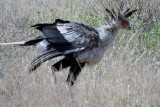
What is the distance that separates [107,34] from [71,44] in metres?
0.45

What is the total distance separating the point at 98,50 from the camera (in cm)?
586

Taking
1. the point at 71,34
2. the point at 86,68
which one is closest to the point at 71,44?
the point at 71,34

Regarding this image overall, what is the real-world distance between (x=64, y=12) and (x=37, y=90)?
3366 millimetres

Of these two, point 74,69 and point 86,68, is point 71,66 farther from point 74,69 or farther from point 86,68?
point 86,68

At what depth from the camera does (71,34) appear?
19.2 feet

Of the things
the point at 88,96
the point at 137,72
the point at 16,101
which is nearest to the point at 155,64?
the point at 137,72

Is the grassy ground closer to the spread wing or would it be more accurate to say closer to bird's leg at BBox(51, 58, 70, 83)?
bird's leg at BBox(51, 58, 70, 83)

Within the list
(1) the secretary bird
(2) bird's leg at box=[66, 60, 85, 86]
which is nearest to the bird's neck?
(1) the secretary bird

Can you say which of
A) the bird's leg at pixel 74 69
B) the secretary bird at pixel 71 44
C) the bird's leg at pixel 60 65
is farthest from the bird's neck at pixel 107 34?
the bird's leg at pixel 60 65

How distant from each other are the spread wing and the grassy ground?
43 centimetres

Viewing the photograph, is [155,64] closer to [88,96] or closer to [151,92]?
[151,92]

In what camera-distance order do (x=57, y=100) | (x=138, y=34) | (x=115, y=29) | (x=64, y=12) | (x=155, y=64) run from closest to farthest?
(x=57, y=100)
(x=115, y=29)
(x=155, y=64)
(x=138, y=34)
(x=64, y=12)

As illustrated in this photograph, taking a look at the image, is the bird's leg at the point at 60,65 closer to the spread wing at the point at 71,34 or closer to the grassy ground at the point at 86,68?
the grassy ground at the point at 86,68

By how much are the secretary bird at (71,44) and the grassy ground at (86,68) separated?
0.56 feet
